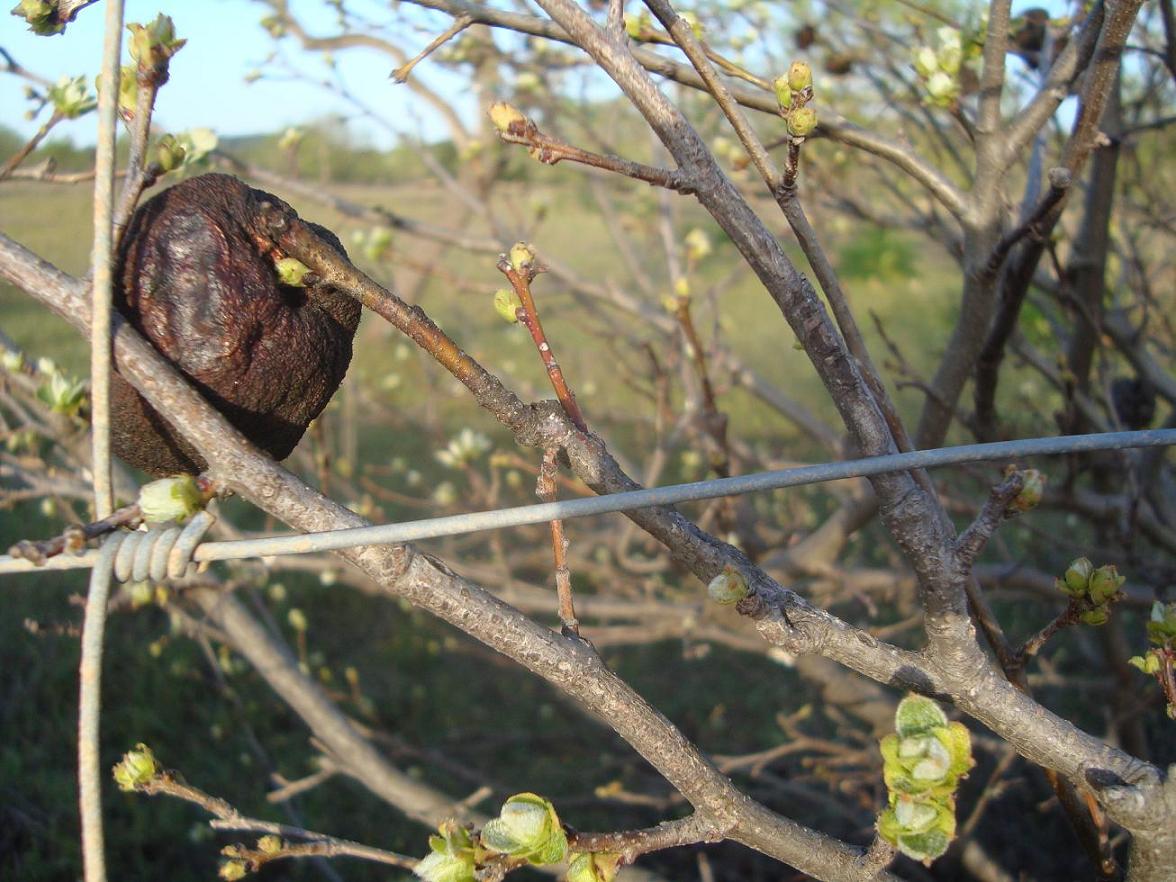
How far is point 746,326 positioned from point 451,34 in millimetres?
7707

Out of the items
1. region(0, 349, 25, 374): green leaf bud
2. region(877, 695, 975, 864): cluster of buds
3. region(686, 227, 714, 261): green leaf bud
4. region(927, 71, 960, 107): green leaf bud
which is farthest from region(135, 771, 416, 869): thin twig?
region(686, 227, 714, 261): green leaf bud

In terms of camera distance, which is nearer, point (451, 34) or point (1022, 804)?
point (451, 34)

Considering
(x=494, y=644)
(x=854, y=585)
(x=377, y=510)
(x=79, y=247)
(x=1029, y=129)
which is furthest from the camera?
(x=79, y=247)

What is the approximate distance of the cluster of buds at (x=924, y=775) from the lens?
0.56m

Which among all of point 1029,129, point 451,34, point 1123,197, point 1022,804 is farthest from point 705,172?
point 1123,197

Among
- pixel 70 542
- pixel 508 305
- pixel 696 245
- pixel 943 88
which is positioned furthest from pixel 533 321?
pixel 696 245

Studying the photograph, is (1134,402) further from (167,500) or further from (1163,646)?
(167,500)

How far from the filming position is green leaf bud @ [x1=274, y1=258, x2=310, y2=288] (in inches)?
26.1

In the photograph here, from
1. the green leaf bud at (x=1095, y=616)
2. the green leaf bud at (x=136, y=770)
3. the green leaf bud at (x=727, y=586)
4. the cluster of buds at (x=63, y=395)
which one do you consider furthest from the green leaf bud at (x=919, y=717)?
the cluster of buds at (x=63, y=395)

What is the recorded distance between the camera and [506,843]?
61 centimetres

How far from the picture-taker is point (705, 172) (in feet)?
2.31

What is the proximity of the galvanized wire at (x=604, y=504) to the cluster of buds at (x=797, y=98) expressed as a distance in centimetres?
27

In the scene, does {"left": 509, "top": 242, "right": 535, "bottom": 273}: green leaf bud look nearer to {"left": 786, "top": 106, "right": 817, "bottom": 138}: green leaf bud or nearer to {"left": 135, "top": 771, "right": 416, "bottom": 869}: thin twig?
Answer: {"left": 786, "top": 106, "right": 817, "bottom": 138}: green leaf bud

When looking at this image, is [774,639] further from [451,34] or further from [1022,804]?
[1022,804]
